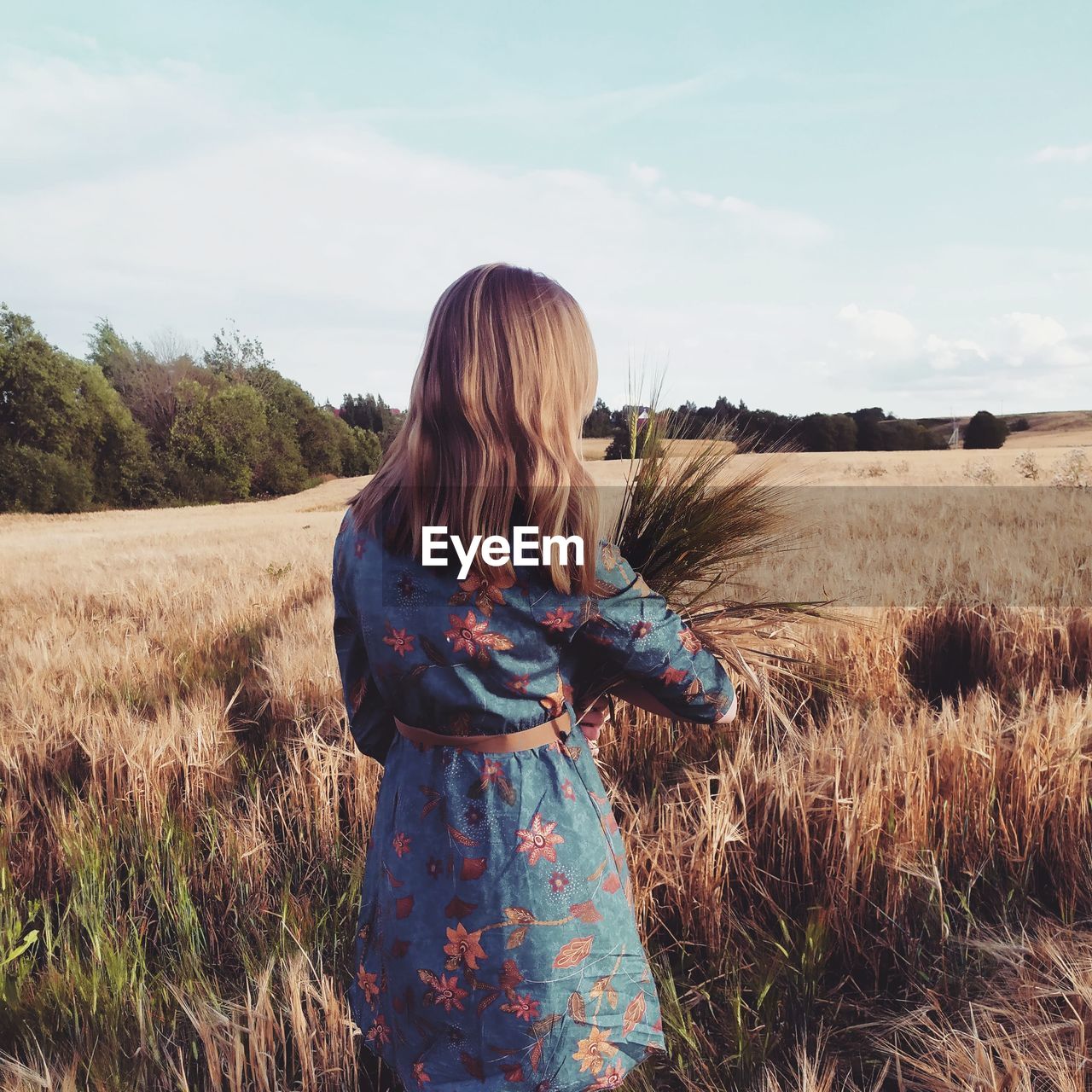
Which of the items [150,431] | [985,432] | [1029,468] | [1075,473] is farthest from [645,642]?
[150,431]

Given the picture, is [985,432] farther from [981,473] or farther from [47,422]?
[47,422]

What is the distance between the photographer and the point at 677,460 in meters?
1.89

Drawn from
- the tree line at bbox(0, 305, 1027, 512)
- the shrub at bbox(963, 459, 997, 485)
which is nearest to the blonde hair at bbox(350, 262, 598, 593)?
the shrub at bbox(963, 459, 997, 485)

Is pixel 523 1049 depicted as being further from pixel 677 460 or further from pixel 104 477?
pixel 104 477

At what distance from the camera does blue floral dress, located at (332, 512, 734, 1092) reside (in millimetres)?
1209

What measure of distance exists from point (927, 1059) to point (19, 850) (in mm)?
2664

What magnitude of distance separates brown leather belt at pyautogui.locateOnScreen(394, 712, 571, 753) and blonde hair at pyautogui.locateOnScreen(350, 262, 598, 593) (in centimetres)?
25

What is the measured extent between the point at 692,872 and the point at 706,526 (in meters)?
0.94

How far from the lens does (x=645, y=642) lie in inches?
48.9

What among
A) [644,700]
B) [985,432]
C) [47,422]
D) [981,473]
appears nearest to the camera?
[644,700]

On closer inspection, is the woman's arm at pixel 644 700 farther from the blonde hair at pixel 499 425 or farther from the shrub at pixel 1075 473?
the shrub at pixel 1075 473

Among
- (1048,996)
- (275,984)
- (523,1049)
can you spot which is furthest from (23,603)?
(1048,996)

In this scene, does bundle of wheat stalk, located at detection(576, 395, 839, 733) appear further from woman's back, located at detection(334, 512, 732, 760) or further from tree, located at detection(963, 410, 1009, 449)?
tree, located at detection(963, 410, 1009, 449)

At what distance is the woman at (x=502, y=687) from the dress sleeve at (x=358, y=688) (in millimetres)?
140
